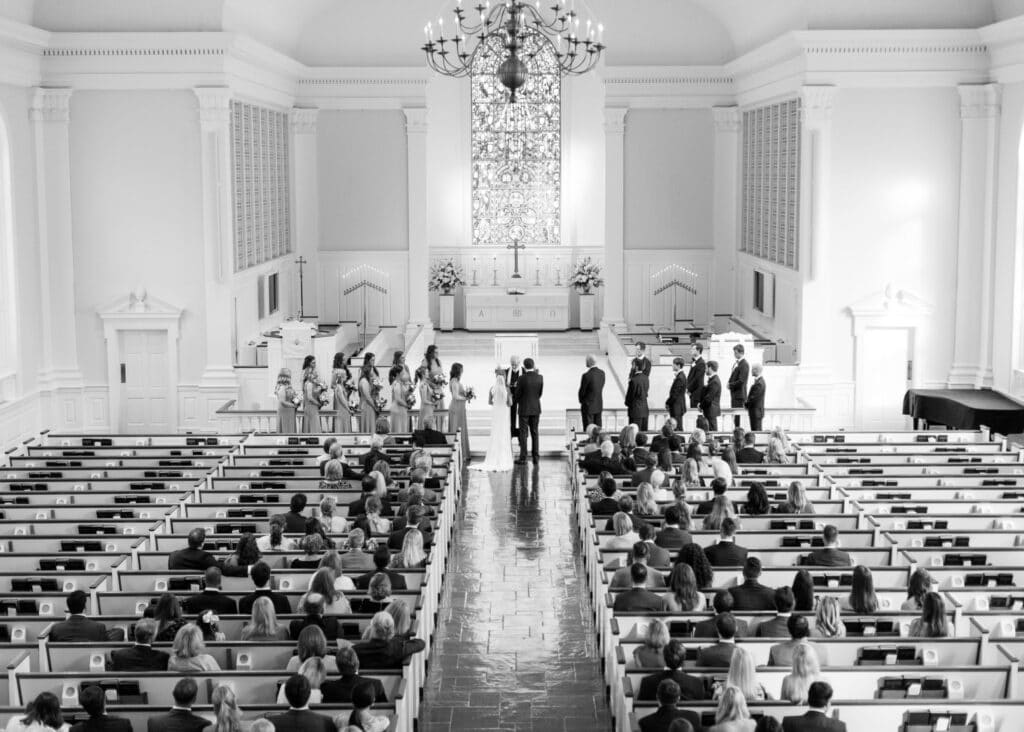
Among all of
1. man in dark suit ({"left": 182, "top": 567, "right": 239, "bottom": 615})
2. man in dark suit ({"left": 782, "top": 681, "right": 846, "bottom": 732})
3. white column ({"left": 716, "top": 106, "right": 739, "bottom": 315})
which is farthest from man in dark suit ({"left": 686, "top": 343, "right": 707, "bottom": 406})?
man in dark suit ({"left": 782, "top": 681, "right": 846, "bottom": 732})

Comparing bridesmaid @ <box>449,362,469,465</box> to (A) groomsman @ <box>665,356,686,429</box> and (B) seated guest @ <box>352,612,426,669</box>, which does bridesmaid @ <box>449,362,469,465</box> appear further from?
(B) seated guest @ <box>352,612,426,669</box>

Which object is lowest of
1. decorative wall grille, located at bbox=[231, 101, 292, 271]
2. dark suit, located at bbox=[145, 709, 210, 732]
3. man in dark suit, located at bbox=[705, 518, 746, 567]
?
dark suit, located at bbox=[145, 709, 210, 732]

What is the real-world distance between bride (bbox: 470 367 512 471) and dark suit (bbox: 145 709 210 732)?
11.8 metres

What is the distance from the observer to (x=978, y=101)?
22766 millimetres

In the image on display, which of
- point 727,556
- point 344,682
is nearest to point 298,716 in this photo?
point 344,682

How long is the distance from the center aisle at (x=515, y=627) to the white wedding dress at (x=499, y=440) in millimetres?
1230

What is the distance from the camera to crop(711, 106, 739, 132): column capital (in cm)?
3028

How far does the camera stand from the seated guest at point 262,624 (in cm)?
954

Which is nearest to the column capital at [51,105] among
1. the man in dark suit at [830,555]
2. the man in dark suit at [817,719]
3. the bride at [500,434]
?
the bride at [500,434]

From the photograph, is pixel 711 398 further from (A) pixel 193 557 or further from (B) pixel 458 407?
(A) pixel 193 557

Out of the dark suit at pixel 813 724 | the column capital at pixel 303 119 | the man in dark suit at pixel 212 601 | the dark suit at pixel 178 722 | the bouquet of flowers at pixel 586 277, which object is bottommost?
the dark suit at pixel 178 722

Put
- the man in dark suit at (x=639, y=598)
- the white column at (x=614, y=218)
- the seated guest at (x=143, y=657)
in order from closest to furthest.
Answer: the seated guest at (x=143, y=657) → the man in dark suit at (x=639, y=598) → the white column at (x=614, y=218)

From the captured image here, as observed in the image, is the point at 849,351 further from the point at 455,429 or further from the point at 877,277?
the point at 455,429

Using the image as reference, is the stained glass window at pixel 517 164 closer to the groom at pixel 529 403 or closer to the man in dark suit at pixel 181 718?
the groom at pixel 529 403
